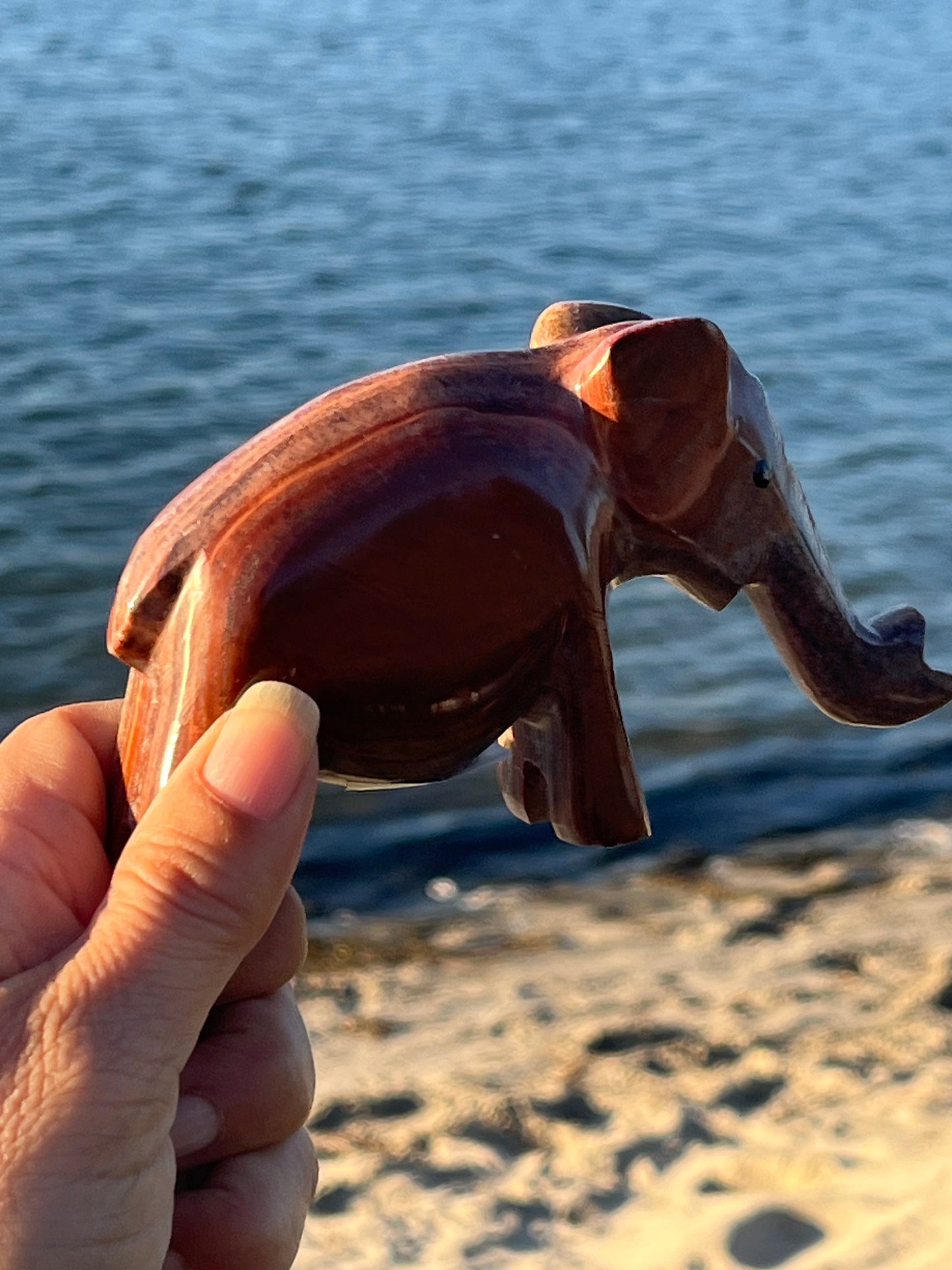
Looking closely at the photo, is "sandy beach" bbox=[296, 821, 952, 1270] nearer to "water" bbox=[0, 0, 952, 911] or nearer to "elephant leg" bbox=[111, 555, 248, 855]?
"water" bbox=[0, 0, 952, 911]

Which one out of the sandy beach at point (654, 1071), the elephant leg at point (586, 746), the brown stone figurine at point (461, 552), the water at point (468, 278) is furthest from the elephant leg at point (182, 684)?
the sandy beach at point (654, 1071)

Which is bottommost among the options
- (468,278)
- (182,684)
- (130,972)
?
A: (468,278)

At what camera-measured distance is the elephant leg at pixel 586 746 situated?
1514 millimetres

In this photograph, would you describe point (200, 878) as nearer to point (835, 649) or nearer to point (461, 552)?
point (461, 552)

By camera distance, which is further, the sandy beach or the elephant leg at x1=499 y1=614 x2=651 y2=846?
the sandy beach

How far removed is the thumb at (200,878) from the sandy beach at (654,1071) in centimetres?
188

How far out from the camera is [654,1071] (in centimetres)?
378

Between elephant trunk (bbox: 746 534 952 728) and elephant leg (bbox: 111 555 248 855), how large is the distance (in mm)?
590

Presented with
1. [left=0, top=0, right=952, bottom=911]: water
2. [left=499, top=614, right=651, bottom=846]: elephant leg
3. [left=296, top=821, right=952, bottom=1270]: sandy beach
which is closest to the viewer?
[left=499, top=614, right=651, bottom=846]: elephant leg

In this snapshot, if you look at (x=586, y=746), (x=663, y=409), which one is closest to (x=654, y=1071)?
(x=586, y=746)

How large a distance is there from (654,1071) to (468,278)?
19.8ft

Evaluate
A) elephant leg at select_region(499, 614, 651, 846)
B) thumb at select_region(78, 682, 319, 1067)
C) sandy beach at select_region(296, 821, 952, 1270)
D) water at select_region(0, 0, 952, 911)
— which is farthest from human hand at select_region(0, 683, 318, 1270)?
sandy beach at select_region(296, 821, 952, 1270)

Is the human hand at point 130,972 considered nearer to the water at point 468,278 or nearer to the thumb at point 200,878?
the thumb at point 200,878

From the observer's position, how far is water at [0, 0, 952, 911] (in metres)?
5.51
